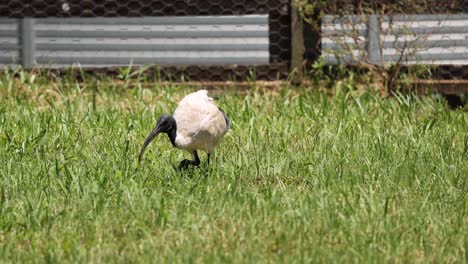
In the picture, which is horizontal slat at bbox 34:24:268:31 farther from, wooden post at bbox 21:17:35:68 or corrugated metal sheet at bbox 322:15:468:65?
corrugated metal sheet at bbox 322:15:468:65

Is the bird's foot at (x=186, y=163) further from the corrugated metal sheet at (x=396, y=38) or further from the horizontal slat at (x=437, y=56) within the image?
the horizontal slat at (x=437, y=56)

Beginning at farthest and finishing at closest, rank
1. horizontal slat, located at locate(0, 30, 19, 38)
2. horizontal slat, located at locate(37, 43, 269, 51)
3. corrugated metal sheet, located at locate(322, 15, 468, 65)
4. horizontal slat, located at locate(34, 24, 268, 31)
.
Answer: horizontal slat, located at locate(0, 30, 19, 38)
horizontal slat, located at locate(34, 24, 268, 31)
horizontal slat, located at locate(37, 43, 269, 51)
corrugated metal sheet, located at locate(322, 15, 468, 65)

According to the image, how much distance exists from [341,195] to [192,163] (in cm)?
88

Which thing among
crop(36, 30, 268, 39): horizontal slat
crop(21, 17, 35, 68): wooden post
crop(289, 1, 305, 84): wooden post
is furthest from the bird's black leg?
crop(21, 17, 35, 68): wooden post

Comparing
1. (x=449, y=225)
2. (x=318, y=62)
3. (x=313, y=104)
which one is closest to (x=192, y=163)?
(x=449, y=225)

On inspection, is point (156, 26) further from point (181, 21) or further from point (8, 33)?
point (8, 33)

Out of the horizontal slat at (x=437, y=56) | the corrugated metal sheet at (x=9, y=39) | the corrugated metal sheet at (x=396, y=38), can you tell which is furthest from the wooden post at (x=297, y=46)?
the corrugated metal sheet at (x=9, y=39)

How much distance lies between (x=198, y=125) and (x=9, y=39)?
5458 mm

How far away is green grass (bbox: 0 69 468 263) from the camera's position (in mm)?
3545

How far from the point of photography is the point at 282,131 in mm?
5664

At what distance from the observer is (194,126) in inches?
179

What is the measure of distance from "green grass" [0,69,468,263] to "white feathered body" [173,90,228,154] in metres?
0.14

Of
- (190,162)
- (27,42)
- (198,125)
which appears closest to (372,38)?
A: (27,42)

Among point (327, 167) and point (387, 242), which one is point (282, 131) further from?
point (387, 242)
